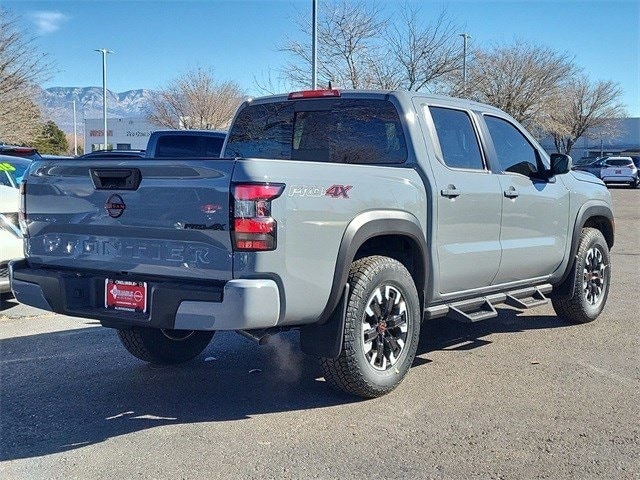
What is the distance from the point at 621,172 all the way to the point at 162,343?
37630 mm

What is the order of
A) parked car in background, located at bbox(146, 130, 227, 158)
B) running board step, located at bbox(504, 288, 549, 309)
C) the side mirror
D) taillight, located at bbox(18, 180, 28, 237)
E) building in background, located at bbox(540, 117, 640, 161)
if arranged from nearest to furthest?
taillight, located at bbox(18, 180, 28, 237), running board step, located at bbox(504, 288, 549, 309), the side mirror, parked car in background, located at bbox(146, 130, 227, 158), building in background, located at bbox(540, 117, 640, 161)

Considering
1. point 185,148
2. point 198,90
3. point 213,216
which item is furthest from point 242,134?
point 198,90

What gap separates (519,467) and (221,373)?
244 cm

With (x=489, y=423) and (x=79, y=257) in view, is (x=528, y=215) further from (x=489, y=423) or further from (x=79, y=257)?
(x=79, y=257)

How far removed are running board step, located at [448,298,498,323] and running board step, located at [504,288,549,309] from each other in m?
0.38

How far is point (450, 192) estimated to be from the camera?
16.9ft

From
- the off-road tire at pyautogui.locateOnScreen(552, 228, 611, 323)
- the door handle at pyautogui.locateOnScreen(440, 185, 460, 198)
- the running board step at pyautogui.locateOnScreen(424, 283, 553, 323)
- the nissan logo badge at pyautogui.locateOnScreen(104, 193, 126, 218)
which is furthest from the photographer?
the off-road tire at pyautogui.locateOnScreen(552, 228, 611, 323)

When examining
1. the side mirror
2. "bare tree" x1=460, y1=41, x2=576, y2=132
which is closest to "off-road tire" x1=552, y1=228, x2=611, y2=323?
the side mirror

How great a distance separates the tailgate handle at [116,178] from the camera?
4160 millimetres

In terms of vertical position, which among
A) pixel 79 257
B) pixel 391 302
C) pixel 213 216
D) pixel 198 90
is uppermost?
pixel 198 90

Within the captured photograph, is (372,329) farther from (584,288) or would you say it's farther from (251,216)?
(584,288)

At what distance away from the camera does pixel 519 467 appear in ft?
12.1

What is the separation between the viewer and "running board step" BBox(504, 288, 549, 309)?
592 centimetres

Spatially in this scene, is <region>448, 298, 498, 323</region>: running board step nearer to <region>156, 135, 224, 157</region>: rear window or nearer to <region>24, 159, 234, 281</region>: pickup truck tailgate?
<region>24, 159, 234, 281</region>: pickup truck tailgate
